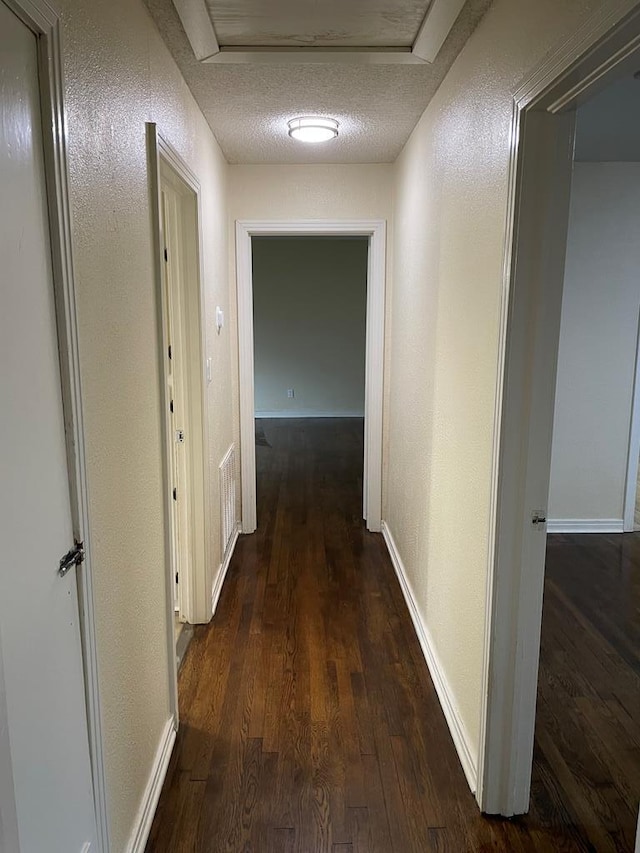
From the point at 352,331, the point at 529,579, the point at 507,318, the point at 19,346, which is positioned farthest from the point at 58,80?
the point at 352,331

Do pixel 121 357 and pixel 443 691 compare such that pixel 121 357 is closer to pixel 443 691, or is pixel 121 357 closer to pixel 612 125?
pixel 443 691

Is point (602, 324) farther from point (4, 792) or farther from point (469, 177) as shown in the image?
point (4, 792)

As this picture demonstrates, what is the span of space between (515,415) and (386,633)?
5.40 feet

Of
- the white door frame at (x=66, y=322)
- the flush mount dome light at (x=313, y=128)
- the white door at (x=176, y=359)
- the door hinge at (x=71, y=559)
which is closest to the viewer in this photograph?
the white door frame at (x=66, y=322)

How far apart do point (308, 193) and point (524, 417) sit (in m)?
2.67

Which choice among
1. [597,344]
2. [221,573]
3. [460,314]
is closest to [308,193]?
[460,314]

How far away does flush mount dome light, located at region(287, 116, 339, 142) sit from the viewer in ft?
9.44

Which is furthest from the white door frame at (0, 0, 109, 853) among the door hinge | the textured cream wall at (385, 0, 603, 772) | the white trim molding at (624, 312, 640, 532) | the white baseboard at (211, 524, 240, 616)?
the white trim molding at (624, 312, 640, 532)

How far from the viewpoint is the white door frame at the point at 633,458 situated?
161 inches

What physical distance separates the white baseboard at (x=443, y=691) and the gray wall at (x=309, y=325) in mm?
5208

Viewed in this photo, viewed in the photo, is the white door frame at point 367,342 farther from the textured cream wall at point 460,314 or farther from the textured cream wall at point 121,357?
the textured cream wall at point 121,357

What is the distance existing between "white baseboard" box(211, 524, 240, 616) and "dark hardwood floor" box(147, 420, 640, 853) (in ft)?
0.21

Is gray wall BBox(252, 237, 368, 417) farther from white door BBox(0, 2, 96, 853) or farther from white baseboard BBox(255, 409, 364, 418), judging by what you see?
white door BBox(0, 2, 96, 853)

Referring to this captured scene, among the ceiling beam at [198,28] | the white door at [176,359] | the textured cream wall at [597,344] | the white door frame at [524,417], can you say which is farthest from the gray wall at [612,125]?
the white door at [176,359]
